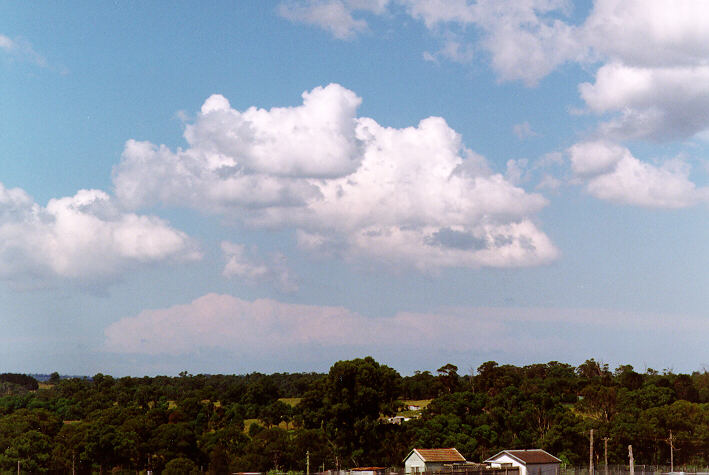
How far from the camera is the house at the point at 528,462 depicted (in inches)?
3452

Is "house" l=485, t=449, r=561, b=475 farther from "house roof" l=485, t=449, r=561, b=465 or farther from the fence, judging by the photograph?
the fence

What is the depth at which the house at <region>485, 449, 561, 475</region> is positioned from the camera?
3452 inches

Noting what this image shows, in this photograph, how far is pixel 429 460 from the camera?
287 feet

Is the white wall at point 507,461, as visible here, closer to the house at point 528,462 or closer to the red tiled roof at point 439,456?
the house at point 528,462

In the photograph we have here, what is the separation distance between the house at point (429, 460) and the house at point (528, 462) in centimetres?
406

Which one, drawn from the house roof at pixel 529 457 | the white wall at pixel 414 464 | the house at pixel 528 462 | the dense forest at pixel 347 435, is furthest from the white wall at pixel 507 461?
the dense forest at pixel 347 435

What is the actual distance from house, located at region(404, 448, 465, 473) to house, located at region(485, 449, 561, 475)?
406cm

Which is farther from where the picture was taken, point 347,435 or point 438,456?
point 347,435

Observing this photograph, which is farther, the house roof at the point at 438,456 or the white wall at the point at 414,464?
the house roof at the point at 438,456

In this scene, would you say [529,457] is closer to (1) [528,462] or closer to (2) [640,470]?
(1) [528,462]

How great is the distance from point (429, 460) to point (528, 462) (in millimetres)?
10626

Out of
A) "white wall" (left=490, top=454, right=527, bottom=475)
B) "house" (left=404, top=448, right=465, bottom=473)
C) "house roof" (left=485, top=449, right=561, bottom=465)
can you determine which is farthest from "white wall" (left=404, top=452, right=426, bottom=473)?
"house roof" (left=485, top=449, right=561, bottom=465)

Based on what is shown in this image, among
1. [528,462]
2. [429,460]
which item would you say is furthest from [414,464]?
[528,462]

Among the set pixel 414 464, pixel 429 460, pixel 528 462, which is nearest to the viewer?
pixel 429 460
